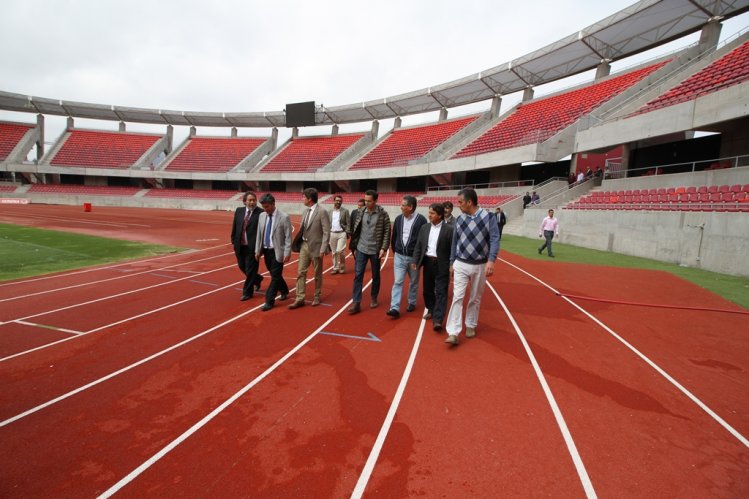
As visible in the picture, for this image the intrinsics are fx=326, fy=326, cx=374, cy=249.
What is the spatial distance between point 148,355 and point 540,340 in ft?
17.1

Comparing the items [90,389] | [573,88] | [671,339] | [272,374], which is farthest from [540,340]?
[573,88]

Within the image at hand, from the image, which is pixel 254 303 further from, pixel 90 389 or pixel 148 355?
pixel 90 389

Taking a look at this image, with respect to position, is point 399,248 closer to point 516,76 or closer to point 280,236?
point 280,236

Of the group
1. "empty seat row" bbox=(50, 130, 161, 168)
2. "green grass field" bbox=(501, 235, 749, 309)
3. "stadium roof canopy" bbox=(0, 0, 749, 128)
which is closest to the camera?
"green grass field" bbox=(501, 235, 749, 309)

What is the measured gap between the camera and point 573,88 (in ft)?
78.3

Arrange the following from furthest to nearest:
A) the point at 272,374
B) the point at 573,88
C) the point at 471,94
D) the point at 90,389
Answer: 1. the point at 471,94
2. the point at 573,88
3. the point at 272,374
4. the point at 90,389

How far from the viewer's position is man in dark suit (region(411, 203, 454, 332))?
478 cm

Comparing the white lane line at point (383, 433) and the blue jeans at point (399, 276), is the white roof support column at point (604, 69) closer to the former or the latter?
the blue jeans at point (399, 276)

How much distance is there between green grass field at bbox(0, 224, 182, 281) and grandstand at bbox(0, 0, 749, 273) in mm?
17479

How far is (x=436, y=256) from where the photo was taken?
496cm

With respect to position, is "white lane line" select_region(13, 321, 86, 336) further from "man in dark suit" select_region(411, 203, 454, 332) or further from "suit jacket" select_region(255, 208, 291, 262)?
"man in dark suit" select_region(411, 203, 454, 332)

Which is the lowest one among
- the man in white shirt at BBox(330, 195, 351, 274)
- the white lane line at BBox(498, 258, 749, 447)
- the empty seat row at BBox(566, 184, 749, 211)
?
the white lane line at BBox(498, 258, 749, 447)

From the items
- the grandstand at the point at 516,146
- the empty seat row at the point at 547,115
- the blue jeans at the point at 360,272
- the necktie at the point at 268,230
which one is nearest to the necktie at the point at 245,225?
the necktie at the point at 268,230

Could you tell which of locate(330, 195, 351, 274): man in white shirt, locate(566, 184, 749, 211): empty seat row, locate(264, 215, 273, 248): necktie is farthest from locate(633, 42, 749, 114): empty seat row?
locate(264, 215, 273, 248): necktie
